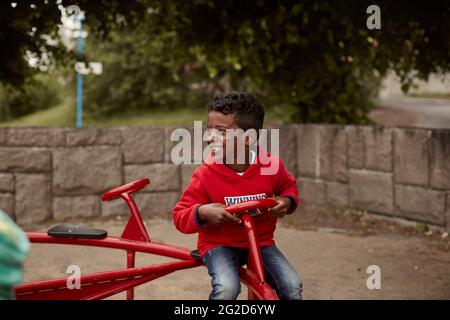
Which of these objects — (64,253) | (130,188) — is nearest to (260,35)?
(64,253)

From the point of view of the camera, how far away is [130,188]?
11.0 feet

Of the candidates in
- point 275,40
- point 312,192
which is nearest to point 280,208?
point 312,192

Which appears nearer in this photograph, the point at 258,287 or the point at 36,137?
the point at 258,287

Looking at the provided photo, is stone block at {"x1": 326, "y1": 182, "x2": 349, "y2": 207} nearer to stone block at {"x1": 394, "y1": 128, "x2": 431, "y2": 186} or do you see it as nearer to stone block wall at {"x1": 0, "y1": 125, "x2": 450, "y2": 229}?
stone block wall at {"x1": 0, "y1": 125, "x2": 450, "y2": 229}

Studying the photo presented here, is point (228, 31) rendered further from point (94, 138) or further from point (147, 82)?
point (147, 82)

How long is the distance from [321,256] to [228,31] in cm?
310

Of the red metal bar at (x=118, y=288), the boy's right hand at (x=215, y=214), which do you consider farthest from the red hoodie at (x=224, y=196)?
the red metal bar at (x=118, y=288)

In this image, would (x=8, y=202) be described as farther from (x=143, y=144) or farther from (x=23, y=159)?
(x=143, y=144)

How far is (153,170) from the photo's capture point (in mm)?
7418

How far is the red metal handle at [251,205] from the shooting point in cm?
257

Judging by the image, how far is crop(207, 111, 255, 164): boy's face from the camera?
9.27 ft

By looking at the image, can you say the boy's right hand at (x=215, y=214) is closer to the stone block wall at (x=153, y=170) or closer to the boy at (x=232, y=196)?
the boy at (x=232, y=196)

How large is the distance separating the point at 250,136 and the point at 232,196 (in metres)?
0.26

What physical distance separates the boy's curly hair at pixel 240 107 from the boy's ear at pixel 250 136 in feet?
0.06
